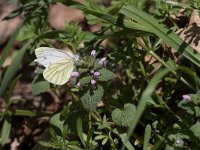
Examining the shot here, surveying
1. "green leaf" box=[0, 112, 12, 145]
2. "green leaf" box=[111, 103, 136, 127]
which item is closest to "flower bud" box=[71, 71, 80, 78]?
"green leaf" box=[111, 103, 136, 127]

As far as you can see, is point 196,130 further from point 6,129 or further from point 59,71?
point 6,129

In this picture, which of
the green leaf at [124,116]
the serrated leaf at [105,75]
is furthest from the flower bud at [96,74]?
the green leaf at [124,116]

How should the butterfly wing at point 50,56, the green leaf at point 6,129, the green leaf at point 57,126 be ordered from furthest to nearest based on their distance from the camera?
1. the green leaf at point 6,129
2. the green leaf at point 57,126
3. the butterfly wing at point 50,56

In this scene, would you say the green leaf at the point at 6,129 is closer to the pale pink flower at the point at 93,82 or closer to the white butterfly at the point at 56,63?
the white butterfly at the point at 56,63

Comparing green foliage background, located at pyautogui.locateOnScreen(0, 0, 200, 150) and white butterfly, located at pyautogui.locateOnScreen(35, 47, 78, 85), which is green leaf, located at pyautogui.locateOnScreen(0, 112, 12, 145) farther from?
white butterfly, located at pyautogui.locateOnScreen(35, 47, 78, 85)

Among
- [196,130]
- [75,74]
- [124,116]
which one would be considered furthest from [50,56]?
[196,130]

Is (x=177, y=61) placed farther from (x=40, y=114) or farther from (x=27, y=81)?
A: (x=27, y=81)

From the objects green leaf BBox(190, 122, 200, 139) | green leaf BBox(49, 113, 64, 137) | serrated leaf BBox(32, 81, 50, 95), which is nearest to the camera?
green leaf BBox(190, 122, 200, 139)
